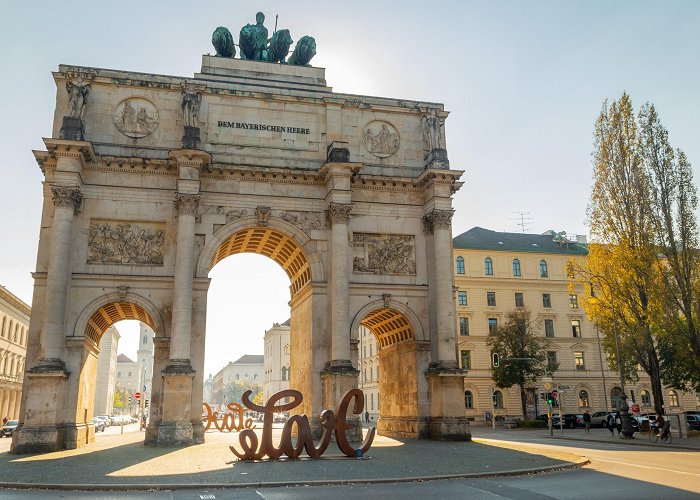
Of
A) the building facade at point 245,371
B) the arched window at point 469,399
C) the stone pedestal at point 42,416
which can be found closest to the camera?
the stone pedestal at point 42,416

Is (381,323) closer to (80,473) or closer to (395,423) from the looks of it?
(395,423)

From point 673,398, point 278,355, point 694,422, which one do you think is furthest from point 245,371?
point 694,422

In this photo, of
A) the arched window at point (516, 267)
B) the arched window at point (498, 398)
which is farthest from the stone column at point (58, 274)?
the arched window at point (516, 267)

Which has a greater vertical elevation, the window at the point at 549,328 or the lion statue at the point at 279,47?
the lion statue at the point at 279,47

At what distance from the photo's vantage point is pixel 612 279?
117 feet

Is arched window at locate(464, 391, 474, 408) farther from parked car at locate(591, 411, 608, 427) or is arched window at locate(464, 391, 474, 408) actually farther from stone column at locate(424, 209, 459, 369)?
stone column at locate(424, 209, 459, 369)

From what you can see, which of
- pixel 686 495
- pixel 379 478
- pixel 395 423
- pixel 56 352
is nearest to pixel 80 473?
pixel 379 478

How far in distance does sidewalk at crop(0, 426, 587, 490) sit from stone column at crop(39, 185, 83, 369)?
4331 millimetres

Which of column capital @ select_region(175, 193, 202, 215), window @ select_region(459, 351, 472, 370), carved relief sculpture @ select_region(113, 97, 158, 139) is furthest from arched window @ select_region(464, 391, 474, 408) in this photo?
carved relief sculpture @ select_region(113, 97, 158, 139)

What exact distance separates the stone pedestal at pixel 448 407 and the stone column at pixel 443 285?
532 millimetres

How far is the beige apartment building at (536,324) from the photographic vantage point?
59000 mm

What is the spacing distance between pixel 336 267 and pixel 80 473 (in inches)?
604

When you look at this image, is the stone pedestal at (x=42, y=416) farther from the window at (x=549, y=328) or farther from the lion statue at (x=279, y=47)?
the window at (x=549, y=328)

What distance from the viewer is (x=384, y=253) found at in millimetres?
32188
